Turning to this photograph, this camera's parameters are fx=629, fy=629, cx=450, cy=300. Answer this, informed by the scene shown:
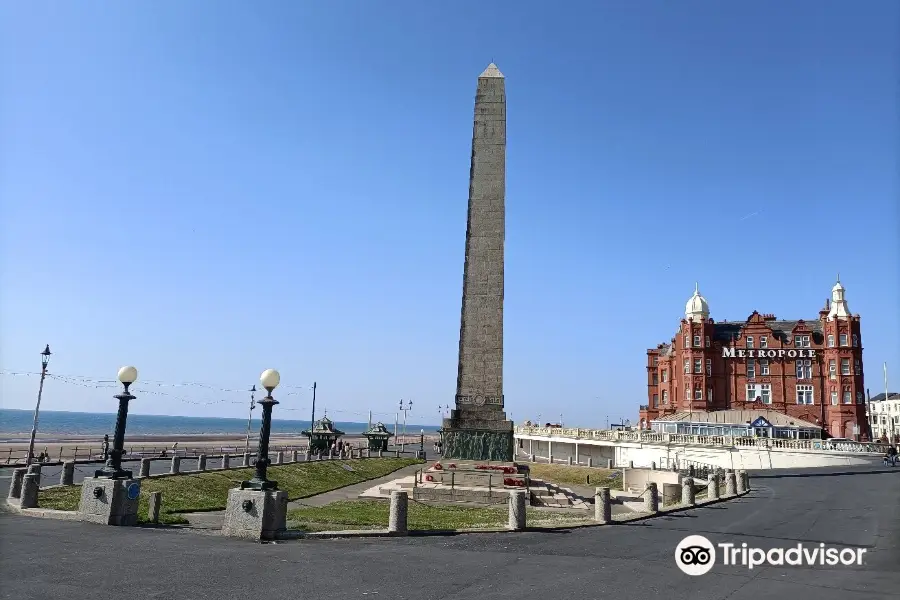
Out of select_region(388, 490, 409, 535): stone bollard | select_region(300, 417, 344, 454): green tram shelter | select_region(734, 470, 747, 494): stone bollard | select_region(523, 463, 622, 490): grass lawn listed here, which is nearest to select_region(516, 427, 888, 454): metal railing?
select_region(523, 463, 622, 490): grass lawn

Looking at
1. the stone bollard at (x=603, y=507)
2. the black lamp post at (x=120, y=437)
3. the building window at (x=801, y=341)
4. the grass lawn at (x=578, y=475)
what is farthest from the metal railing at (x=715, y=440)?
the black lamp post at (x=120, y=437)

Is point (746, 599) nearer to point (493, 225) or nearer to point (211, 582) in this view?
point (211, 582)

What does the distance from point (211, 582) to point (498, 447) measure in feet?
57.2

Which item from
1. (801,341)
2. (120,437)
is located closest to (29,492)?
(120,437)

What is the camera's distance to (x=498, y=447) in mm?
25578

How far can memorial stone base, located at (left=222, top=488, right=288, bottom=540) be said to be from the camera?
1270cm

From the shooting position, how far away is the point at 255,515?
1279cm

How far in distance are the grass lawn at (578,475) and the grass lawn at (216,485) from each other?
13.2 metres

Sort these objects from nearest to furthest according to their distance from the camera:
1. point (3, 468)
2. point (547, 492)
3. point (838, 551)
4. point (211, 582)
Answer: point (211, 582)
point (838, 551)
point (547, 492)
point (3, 468)

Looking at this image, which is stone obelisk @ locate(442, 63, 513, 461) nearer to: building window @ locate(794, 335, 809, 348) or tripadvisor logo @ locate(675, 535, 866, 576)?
tripadvisor logo @ locate(675, 535, 866, 576)

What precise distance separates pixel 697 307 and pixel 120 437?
75953 millimetres

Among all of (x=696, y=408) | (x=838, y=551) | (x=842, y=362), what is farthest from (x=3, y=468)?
(x=842, y=362)

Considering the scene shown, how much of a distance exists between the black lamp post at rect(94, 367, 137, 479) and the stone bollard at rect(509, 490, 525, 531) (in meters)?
9.22

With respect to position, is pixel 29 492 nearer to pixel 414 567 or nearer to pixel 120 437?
pixel 120 437
